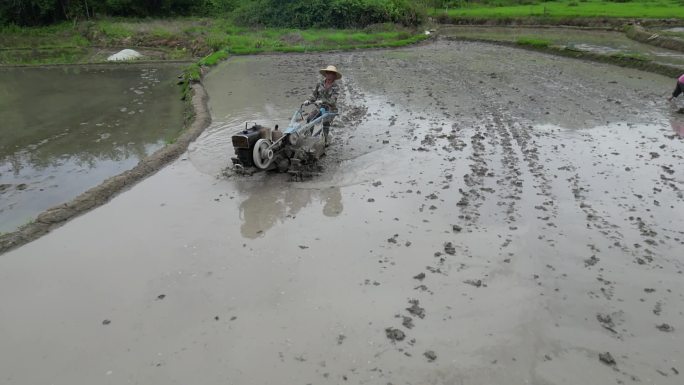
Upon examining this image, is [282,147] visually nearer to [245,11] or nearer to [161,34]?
[161,34]

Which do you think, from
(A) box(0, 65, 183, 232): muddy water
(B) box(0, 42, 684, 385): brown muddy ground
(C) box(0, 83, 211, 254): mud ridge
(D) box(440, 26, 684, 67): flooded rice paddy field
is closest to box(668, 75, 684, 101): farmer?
(B) box(0, 42, 684, 385): brown muddy ground

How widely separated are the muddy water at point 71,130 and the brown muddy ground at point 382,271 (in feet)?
4.71

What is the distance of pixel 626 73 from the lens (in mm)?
15125

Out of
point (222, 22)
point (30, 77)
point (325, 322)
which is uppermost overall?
point (222, 22)

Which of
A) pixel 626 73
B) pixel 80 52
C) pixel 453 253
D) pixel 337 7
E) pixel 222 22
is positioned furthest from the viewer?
pixel 222 22

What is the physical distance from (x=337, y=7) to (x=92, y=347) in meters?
27.5

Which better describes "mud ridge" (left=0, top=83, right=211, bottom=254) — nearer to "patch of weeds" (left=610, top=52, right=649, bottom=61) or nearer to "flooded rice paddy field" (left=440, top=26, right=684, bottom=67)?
"patch of weeds" (left=610, top=52, right=649, bottom=61)

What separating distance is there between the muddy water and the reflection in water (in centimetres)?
320

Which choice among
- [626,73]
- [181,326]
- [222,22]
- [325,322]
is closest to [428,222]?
[325,322]

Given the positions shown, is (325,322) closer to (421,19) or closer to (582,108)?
(582,108)

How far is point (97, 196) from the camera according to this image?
7.11 metres

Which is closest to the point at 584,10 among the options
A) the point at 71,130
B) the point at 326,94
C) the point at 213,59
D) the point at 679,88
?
the point at 679,88

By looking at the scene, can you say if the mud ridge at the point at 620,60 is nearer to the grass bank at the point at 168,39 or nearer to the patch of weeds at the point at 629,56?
the patch of weeds at the point at 629,56

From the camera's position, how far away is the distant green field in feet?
80.2
